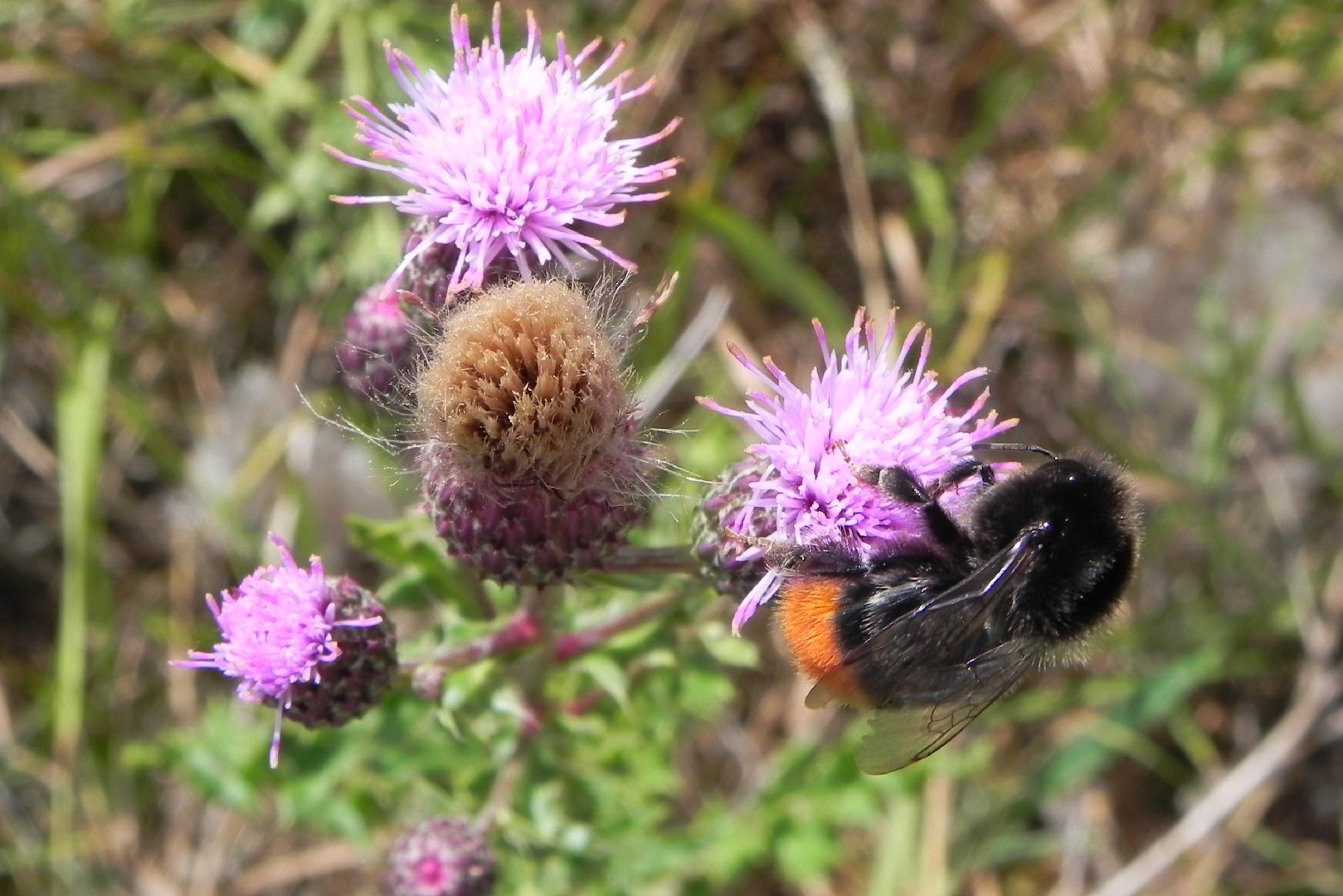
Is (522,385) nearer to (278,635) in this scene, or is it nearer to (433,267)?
(433,267)

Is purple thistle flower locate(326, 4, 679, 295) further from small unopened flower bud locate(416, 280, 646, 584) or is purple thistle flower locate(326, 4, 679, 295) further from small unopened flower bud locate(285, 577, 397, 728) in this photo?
small unopened flower bud locate(285, 577, 397, 728)

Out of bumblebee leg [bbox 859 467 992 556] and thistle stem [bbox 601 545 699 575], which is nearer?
bumblebee leg [bbox 859 467 992 556]

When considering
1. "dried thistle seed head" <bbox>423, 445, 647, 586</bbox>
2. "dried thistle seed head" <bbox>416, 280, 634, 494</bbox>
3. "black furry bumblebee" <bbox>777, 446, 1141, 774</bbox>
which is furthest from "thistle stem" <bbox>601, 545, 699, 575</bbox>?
"dried thistle seed head" <bbox>416, 280, 634, 494</bbox>

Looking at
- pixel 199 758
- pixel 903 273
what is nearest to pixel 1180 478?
pixel 903 273

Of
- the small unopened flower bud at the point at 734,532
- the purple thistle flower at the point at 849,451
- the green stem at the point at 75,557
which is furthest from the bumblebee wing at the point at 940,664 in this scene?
the green stem at the point at 75,557

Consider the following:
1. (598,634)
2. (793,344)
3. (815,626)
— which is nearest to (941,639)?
(815,626)

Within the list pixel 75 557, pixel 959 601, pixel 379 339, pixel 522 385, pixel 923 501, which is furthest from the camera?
pixel 75 557
